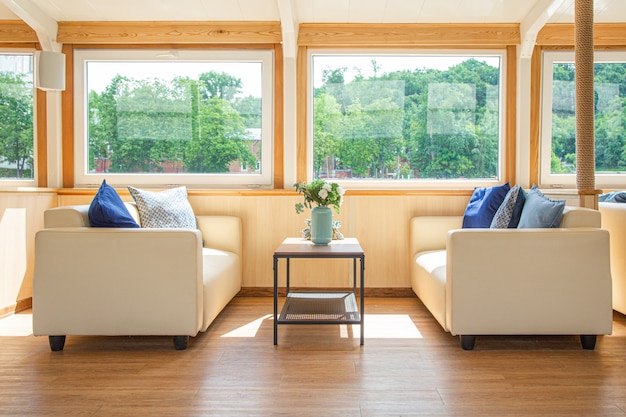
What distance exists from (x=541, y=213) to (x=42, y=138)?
3821mm

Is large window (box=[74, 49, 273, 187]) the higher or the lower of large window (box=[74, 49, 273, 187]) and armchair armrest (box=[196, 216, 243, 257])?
the higher

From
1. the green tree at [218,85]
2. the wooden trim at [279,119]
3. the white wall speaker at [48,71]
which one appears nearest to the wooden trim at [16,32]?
the white wall speaker at [48,71]

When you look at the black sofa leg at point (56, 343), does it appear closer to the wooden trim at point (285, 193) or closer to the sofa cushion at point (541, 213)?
Result: the wooden trim at point (285, 193)

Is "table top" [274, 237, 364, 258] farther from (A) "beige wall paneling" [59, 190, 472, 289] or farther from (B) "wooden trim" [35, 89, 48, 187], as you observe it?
(B) "wooden trim" [35, 89, 48, 187]

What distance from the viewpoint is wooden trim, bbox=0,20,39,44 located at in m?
4.07

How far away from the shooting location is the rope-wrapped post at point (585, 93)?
321 cm

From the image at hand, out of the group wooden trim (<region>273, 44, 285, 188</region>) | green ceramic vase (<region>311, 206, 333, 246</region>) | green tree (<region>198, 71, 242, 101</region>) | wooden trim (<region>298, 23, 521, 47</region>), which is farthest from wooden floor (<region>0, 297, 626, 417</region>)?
wooden trim (<region>298, 23, 521, 47</region>)

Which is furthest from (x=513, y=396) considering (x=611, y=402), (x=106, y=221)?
(x=106, y=221)

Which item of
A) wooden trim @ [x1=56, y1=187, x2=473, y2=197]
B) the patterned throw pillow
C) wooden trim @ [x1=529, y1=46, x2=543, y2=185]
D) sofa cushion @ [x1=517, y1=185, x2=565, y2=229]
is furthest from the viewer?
wooden trim @ [x1=529, y1=46, x2=543, y2=185]

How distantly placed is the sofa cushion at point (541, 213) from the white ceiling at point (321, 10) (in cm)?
163

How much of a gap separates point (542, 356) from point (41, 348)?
263cm

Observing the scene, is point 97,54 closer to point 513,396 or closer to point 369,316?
point 369,316

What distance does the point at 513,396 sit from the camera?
2043 millimetres

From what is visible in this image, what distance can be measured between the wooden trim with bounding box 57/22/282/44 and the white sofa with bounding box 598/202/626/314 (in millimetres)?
2746
